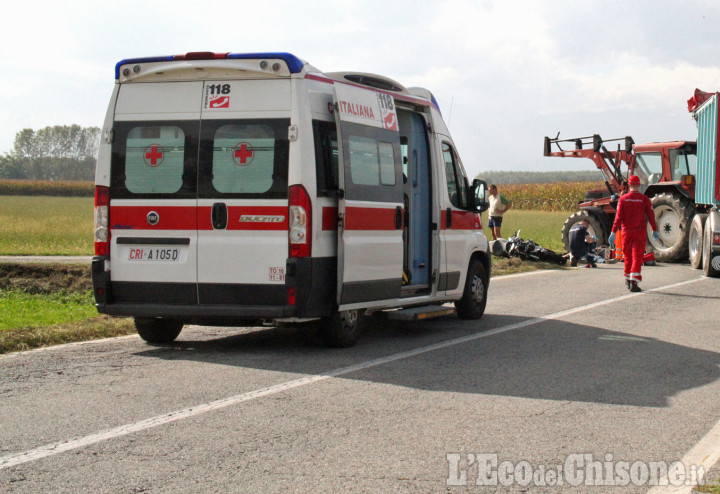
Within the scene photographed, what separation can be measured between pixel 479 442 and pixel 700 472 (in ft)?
3.89

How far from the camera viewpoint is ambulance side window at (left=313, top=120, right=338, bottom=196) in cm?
817

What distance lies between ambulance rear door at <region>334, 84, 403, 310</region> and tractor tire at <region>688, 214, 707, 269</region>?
12.9 m

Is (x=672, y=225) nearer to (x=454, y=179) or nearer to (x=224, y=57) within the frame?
(x=454, y=179)

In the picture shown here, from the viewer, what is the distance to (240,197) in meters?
8.12

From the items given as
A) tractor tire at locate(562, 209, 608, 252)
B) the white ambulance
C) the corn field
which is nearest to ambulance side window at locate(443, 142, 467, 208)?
the white ambulance

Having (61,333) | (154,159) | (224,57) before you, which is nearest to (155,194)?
(154,159)

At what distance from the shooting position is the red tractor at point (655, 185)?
73.2ft

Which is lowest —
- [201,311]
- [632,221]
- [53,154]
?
[201,311]

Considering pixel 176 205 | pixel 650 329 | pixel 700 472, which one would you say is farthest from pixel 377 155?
pixel 700 472

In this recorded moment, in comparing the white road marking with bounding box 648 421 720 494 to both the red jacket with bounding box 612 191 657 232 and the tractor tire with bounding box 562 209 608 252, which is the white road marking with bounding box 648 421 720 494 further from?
the tractor tire with bounding box 562 209 608 252

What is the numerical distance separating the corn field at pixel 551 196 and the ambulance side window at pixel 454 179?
5441 centimetres

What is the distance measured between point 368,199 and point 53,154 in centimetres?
13329

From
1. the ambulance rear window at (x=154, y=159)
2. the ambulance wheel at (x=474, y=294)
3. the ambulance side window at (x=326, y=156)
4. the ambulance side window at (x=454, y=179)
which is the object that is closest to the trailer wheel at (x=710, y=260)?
the ambulance wheel at (x=474, y=294)

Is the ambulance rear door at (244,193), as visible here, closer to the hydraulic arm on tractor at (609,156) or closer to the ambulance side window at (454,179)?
the ambulance side window at (454,179)
